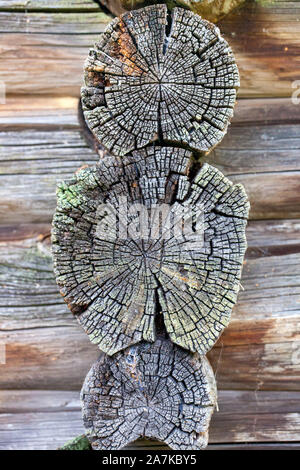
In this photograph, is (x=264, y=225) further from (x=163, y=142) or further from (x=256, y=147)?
(x=163, y=142)

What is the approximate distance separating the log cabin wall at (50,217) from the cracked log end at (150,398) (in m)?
0.34

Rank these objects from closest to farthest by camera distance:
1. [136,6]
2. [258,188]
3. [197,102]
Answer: [197,102]
[136,6]
[258,188]

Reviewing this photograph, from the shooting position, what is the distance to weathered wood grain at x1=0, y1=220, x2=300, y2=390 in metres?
1.53

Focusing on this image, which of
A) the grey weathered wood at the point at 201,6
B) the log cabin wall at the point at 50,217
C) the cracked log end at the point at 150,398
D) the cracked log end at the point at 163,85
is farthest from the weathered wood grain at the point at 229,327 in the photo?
the grey weathered wood at the point at 201,6

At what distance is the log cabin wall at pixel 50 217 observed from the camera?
5.02 ft

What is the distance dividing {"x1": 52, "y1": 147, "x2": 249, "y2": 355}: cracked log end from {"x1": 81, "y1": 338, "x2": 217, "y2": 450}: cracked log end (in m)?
0.06

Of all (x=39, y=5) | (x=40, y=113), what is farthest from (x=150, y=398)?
(x=39, y=5)

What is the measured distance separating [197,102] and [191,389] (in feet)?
2.72

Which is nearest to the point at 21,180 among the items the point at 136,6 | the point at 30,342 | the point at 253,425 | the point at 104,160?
the point at 104,160

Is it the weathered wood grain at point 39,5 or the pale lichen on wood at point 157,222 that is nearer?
the pale lichen on wood at point 157,222

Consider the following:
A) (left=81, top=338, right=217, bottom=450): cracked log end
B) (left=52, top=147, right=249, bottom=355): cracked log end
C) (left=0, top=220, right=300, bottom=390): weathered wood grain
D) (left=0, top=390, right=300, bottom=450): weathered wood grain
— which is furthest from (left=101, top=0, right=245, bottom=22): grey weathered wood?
(left=0, top=390, right=300, bottom=450): weathered wood grain

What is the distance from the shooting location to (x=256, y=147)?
5.07 ft

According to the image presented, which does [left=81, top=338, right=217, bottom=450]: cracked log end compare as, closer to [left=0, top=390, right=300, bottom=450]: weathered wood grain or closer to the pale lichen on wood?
the pale lichen on wood

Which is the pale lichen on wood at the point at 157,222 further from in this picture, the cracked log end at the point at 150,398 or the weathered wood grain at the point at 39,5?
the weathered wood grain at the point at 39,5
